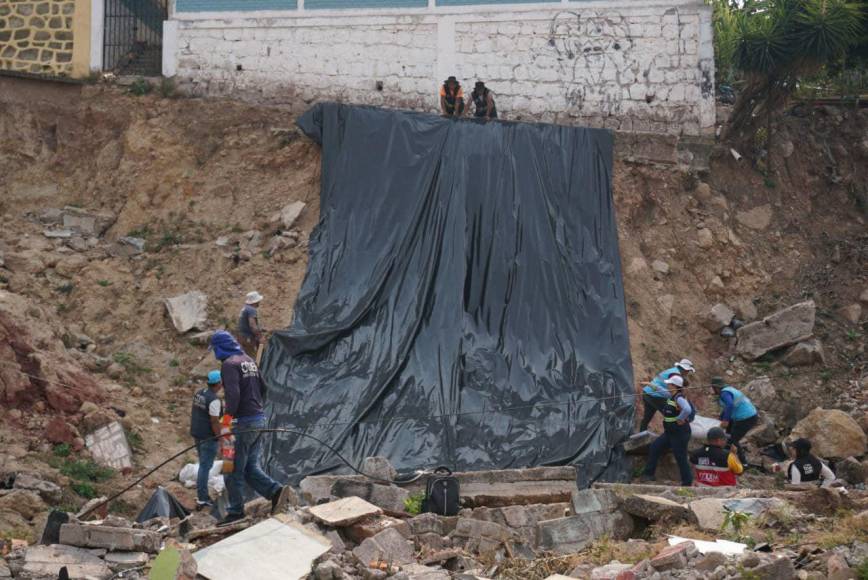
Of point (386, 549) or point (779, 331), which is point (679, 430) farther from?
point (386, 549)

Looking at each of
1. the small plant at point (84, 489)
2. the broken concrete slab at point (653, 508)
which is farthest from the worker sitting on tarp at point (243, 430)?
the broken concrete slab at point (653, 508)

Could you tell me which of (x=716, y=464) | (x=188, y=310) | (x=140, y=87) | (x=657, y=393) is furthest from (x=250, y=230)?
(x=716, y=464)

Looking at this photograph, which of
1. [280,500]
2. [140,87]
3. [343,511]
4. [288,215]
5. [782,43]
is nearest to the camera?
[343,511]

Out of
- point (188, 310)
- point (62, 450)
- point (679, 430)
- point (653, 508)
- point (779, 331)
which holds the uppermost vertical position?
point (188, 310)

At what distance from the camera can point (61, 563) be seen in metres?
9.12

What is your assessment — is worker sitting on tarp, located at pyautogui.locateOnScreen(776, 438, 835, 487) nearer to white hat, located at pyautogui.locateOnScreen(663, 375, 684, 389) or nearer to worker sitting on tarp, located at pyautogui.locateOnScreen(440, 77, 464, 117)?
white hat, located at pyautogui.locateOnScreen(663, 375, 684, 389)

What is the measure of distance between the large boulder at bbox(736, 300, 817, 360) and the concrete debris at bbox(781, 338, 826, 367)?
19cm

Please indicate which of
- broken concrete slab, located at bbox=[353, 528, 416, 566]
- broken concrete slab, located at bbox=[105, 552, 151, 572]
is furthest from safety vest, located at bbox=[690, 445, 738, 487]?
broken concrete slab, located at bbox=[105, 552, 151, 572]

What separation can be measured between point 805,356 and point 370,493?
A: 21.3ft

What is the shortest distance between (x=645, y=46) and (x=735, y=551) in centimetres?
984

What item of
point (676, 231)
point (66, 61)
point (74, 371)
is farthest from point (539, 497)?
point (66, 61)

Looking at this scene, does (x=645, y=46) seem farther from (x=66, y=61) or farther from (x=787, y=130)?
(x=66, y=61)

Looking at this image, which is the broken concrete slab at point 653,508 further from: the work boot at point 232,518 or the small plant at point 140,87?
the small plant at point 140,87

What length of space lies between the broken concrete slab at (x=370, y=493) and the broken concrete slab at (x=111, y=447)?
119 inches
